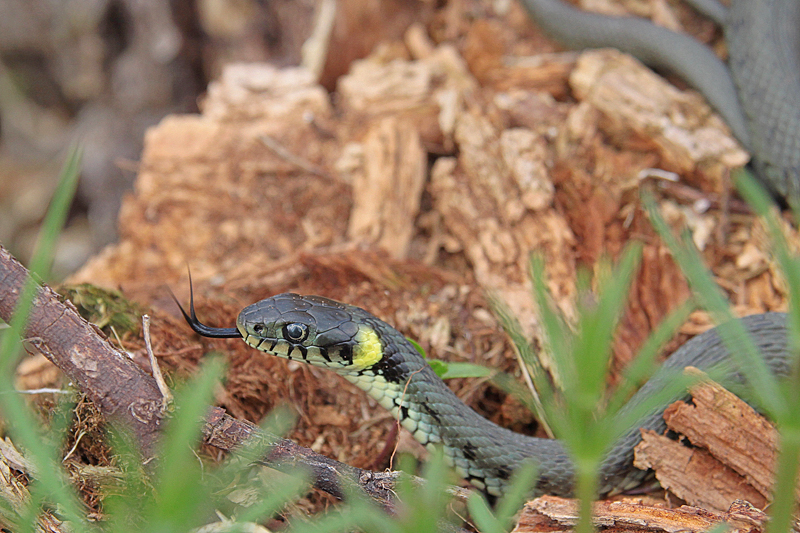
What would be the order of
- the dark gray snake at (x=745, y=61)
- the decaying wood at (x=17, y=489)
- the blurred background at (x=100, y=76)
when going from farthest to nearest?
the blurred background at (x=100, y=76) → the dark gray snake at (x=745, y=61) → the decaying wood at (x=17, y=489)

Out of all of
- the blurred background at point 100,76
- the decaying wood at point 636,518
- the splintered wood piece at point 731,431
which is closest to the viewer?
the decaying wood at point 636,518

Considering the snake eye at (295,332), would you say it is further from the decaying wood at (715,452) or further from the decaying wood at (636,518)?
the decaying wood at (715,452)

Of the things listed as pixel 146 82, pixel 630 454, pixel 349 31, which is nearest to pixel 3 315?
pixel 630 454

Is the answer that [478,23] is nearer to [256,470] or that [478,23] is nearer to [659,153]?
[659,153]

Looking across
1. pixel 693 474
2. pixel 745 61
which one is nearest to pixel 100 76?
pixel 745 61

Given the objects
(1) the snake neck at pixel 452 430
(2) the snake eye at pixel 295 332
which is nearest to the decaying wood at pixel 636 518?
(1) the snake neck at pixel 452 430

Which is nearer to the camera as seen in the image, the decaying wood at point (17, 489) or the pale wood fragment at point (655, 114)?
the decaying wood at point (17, 489)
